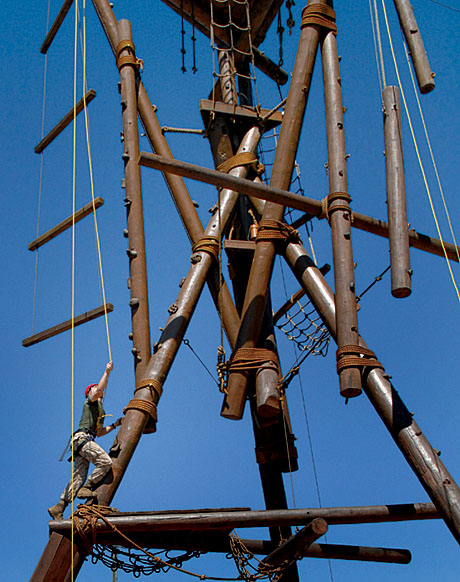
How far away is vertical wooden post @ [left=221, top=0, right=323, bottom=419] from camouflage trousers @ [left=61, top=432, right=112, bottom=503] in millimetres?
1012

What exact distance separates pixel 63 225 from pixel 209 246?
5.10ft

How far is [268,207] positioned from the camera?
279 inches

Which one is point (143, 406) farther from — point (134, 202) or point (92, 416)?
point (134, 202)

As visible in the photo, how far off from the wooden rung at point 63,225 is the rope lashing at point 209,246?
942 millimetres

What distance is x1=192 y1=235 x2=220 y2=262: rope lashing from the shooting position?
713cm

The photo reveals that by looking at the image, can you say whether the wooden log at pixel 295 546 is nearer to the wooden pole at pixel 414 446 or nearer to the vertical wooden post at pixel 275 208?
the wooden pole at pixel 414 446

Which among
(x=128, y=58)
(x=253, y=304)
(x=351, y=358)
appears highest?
(x=128, y=58)

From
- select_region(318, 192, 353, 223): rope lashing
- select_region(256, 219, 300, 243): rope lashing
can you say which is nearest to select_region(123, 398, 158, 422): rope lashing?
select_region(256, 219, 300, 243): rope lashing

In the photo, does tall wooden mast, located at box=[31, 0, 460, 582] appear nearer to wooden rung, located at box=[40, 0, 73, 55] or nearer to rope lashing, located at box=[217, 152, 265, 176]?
rope lashing, located at box=[217, 152, 265, 176]

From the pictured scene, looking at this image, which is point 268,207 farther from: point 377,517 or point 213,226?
point 377,517

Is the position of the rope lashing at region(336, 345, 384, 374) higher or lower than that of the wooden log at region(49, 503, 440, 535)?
higher

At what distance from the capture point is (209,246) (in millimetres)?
7145

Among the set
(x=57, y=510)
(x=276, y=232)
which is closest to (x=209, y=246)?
(x=276, y=232)

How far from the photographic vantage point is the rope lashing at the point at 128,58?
7.82m
